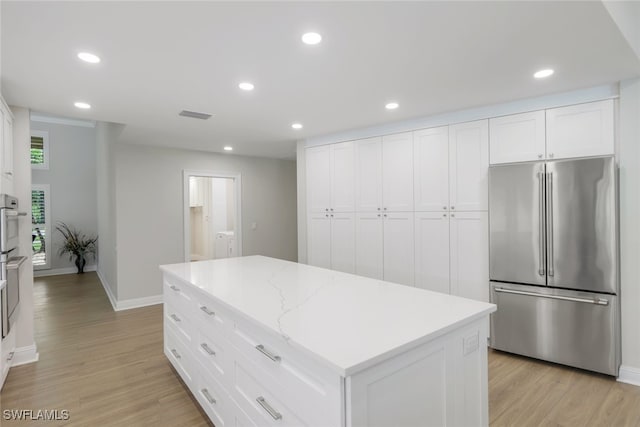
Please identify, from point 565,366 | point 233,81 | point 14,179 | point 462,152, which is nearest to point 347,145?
point 462,152

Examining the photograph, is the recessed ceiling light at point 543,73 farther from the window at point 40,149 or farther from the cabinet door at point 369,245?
the window at point 40,149

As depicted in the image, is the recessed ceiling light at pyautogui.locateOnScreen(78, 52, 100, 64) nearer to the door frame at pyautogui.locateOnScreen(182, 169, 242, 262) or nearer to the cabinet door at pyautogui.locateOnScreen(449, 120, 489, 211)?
the cabinet door at pyautogui.locateOnScreen(449, 120, 489, 211)

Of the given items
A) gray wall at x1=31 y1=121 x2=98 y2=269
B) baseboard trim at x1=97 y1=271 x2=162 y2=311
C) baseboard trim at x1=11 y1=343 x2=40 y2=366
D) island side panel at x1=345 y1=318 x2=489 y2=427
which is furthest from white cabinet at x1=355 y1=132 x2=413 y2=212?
gray wall at x1=31 y1=121 x2=98 y2=269

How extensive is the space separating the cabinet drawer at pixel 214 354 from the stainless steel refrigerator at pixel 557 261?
8.35ft

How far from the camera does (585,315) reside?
2.68 m

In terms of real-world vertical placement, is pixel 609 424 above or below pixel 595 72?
below

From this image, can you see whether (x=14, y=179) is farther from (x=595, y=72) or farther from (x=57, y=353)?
(x=595, y=72)

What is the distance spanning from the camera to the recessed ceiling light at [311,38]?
1.85 meters

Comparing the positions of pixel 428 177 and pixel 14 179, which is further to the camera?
pixel 428 177

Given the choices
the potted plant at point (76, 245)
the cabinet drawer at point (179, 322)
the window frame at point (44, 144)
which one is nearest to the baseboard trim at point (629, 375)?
the cabinet drawer at point (179, 322)

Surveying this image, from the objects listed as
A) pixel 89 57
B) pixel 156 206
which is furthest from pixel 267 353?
pixel 156 206

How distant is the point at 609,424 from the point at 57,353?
15.0 ft

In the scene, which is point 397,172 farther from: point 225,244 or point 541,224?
point 225,244

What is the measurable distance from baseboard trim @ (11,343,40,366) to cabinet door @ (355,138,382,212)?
3.60m
